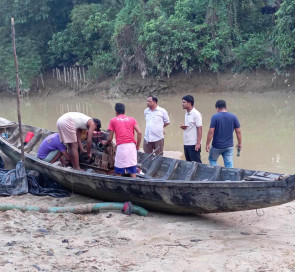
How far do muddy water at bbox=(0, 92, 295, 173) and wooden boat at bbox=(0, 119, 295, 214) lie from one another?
8.79 feet

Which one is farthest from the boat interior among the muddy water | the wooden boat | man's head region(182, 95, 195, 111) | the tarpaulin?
the muddy water

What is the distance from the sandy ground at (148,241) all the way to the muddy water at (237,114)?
3.25 metres

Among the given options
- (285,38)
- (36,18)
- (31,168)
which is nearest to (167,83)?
(285,38)

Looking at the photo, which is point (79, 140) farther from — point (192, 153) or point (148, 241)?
point (148, 241)

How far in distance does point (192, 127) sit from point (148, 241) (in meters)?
2.18

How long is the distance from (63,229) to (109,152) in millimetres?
1813

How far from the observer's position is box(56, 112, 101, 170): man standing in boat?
6168 millimetres

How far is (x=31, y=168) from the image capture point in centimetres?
701

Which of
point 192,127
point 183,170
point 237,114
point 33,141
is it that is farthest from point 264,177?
point 237,114

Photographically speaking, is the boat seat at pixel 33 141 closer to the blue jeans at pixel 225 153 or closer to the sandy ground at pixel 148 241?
the sandy ground at pixel 148 241

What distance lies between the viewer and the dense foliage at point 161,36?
18.5 metres

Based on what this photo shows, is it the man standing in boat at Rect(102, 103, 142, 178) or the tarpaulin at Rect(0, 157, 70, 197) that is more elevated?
the man standing in boat at Rect(102, 103, 142, 178)

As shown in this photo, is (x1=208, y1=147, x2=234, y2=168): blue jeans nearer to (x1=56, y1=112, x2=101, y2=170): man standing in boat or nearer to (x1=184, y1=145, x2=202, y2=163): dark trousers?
(x1=184, y1=145, x2=202, y2=163): dark trousers

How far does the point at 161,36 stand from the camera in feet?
60.7
